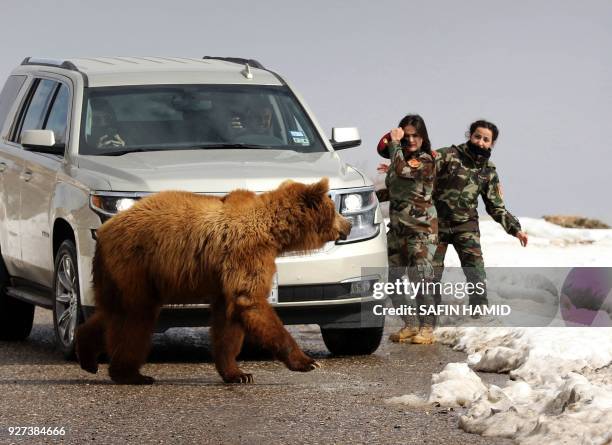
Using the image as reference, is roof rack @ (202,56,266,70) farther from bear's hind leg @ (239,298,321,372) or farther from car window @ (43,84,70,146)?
bear's hind leg @ (239,298,321,372)

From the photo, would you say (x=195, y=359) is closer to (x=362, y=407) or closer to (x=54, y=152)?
(x=54, y=152)

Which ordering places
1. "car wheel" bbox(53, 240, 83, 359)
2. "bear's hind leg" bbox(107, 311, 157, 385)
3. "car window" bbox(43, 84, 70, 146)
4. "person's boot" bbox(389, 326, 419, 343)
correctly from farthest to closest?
"person's boot" bbox(389, 326, 419, 343), "car window" bbox(43, 84, 70, 146), "car wheel" bbox(53, 240, 83, 359), "bear's hind leg" bbox(107, 311, 157, 385)

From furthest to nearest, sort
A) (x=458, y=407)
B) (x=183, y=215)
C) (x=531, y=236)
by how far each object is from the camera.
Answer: (x=531, y=236) < (x=183, y=215) < (x=458, y=407)

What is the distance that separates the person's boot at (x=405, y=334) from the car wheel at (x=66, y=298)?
2758mm

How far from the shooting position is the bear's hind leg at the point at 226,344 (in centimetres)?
926

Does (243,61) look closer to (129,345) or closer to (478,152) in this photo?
(478,152)

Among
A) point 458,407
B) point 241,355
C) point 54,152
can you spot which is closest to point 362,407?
point 458,407

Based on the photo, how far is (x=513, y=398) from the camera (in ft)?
27.8

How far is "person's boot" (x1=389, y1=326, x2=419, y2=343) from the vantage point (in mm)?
12281

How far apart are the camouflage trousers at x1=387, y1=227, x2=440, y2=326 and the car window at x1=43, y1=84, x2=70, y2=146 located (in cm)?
270

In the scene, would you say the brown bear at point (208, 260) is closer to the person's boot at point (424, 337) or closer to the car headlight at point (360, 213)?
the car headlight at point (360, 213)

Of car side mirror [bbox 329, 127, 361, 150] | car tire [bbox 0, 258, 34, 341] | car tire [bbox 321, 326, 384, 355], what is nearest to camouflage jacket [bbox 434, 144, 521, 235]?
car side mirror [bbox 329, 127, 361, 150]

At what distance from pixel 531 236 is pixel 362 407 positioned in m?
14.9

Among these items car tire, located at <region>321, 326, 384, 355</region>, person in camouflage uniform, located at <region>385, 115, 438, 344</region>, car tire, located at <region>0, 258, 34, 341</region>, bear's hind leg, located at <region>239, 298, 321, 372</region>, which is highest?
person in camouflage uniform, located at <region>385, 115, 438, 344</region>
